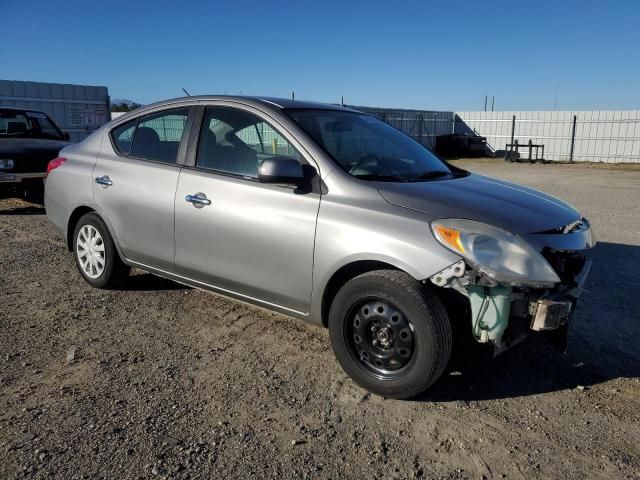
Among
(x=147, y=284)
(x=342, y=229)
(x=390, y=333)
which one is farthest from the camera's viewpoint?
(x=147, y=284)

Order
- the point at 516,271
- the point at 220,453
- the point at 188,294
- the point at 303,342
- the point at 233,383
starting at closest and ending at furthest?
the point at 220,453, the point at 516,271, the point at 233,383, the point at 303,342, the point at 188,294

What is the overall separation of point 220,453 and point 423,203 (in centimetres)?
175

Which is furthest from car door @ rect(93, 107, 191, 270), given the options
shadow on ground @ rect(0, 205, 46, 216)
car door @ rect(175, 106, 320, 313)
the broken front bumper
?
shadow on ground @ rect(0, 205, 46, 216)

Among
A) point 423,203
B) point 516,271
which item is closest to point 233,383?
point 423,203

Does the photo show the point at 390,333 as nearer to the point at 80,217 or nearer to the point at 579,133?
the point at 80,217

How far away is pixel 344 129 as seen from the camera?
4.01 metres

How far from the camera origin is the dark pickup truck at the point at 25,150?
8.79m

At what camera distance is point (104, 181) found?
4562 millimetres

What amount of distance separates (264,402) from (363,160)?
1716 millimetres

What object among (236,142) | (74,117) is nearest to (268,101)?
(236,142)

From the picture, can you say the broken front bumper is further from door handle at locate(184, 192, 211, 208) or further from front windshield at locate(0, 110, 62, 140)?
front windshield at locate(0, 110, 62, 140)

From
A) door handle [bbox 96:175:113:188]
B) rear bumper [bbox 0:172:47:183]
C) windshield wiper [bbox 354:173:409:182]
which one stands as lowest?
rear bumper [bbox 0:172:47:183]

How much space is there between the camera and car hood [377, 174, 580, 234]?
9.95ft

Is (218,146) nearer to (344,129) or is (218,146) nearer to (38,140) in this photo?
(344,129)
